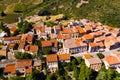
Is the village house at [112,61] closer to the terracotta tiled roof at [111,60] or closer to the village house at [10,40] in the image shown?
the terracotta tiled roof at [111,60]

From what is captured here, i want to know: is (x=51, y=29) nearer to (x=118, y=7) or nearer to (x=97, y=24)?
(x=97, y=24)

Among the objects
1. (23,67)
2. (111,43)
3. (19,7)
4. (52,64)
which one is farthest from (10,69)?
(19,7)

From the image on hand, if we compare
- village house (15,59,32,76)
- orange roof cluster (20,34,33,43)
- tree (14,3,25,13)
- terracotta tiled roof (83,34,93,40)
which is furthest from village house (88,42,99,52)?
tree (14,3,25,13)

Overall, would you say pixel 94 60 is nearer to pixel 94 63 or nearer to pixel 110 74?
pixel 94 63

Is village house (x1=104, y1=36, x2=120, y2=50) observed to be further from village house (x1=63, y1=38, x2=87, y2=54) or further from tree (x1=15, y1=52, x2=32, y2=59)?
tree (x1=15, y1=52, x2=32, y2=59)

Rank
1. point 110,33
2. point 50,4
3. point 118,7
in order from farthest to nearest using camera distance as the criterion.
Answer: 1. point 50,4
2. point 118,7
3. point 110,33

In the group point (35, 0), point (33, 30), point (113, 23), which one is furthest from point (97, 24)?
point (35, 0)
